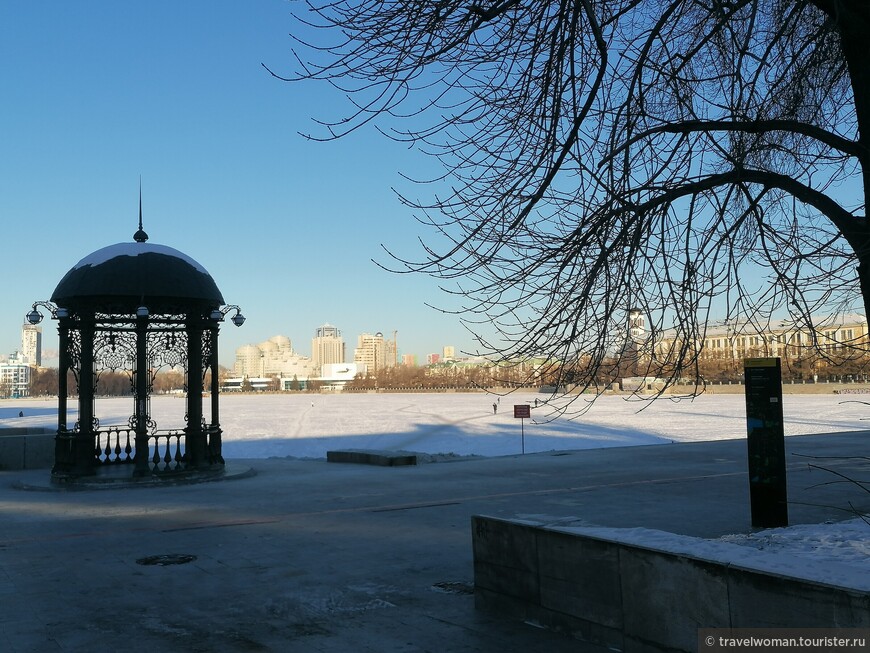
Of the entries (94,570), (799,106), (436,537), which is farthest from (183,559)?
(799,106)

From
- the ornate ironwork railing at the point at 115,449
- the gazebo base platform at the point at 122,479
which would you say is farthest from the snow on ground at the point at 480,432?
the gazebo base platform at the point at 122,479

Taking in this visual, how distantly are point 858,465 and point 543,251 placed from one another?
14795mm

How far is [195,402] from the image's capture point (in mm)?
18094

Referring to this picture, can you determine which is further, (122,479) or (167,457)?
(167,457)

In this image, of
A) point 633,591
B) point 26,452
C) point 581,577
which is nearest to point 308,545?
point 581,577

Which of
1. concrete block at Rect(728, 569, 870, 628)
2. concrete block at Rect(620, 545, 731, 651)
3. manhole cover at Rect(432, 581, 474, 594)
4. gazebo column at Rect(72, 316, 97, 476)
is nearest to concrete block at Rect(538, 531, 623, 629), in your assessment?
concrete block at Rect(620, 545, 731, 651)

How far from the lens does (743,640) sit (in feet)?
15.2

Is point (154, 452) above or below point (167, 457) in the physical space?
below

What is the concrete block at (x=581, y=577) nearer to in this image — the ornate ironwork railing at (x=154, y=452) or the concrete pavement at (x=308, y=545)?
the concrete pavement at (x=308, y=545)

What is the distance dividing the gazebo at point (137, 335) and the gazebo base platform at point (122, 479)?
0.06 metres

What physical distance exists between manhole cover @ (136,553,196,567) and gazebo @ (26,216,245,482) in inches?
297

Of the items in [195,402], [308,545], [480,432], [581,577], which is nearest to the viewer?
[581,577]

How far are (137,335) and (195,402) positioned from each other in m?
1.94

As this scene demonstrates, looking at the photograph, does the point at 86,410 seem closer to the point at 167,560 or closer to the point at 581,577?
the point at 167,560
